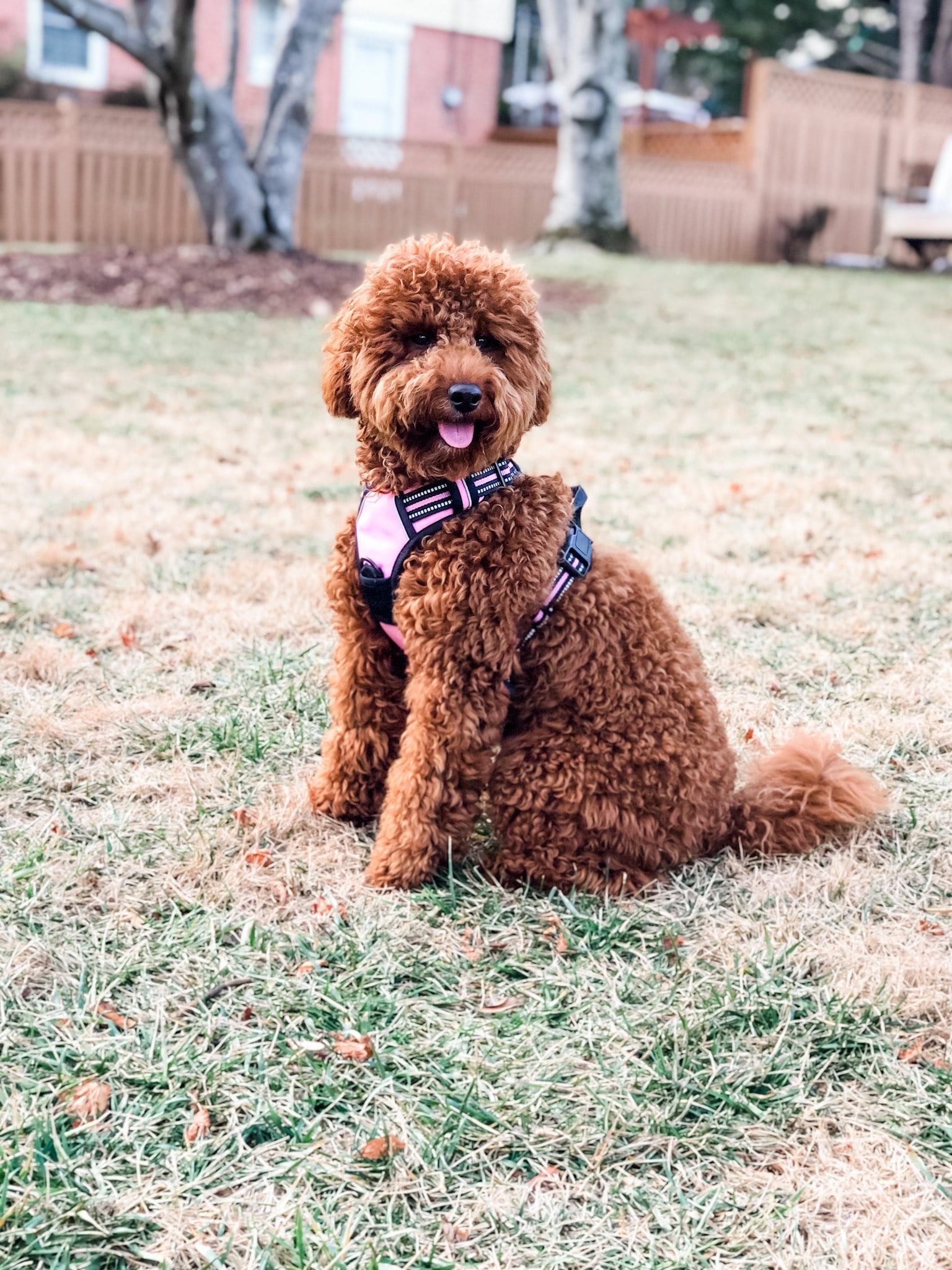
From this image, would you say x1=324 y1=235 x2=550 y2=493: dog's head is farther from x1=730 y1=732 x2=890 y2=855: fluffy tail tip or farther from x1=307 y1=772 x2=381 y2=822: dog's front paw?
x1=730 y1=732 x2=890 y2=855: fluffy tail tip

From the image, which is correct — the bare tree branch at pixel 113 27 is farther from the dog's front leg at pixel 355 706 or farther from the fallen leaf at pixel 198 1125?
the fallen leaf at pixel 198 1125

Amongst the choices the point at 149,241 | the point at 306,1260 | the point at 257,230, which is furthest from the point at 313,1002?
the point at 149,241

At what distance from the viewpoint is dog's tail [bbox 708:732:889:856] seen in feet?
9.72

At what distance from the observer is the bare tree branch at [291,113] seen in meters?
12.9

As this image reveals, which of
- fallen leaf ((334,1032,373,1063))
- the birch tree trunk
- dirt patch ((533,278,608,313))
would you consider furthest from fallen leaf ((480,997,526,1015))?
the birch tree trunk

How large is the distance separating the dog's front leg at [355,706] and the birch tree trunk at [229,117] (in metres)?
10.8

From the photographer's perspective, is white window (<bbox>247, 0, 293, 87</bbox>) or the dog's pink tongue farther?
white window (<bbox>247, 0, 293, 87</bbox>)

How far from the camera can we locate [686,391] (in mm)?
9508

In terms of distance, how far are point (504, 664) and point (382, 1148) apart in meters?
1.08

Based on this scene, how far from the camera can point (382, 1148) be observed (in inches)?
80.5

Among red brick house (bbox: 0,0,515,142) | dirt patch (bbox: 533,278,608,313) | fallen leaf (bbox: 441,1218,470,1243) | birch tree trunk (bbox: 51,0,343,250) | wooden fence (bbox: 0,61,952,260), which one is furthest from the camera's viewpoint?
red brick house (bbox: 0,0,515,142)

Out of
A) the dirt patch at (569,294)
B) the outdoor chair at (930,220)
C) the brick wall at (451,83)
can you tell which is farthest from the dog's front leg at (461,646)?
the brick wall at (451,83)

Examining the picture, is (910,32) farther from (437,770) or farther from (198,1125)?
(198,1125)

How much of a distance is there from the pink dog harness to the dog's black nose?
0.25 meters
